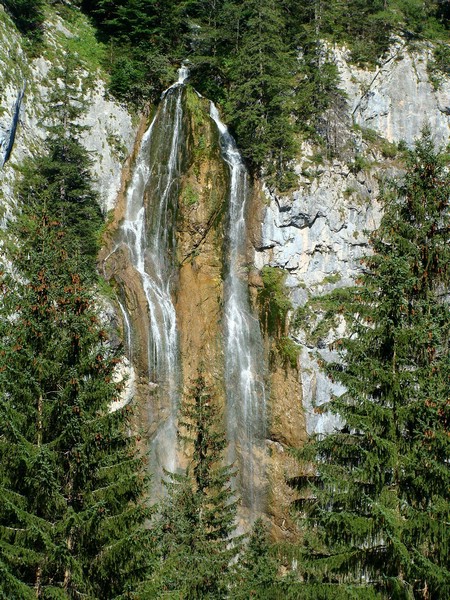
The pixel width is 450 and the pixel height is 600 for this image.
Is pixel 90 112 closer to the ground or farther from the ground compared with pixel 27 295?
farther from the ground

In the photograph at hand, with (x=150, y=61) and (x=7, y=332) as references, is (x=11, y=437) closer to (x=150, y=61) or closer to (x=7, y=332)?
(x=7, y=332)

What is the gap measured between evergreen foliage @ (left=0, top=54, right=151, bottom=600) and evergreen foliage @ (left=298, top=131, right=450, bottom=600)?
3037 millimetres

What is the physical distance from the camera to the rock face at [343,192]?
27.3 meters

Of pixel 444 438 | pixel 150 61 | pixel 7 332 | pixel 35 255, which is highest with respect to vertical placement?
pixel 150 61

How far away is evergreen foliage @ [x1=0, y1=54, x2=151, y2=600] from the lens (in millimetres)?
8867

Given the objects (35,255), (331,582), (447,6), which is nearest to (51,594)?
(331,582)

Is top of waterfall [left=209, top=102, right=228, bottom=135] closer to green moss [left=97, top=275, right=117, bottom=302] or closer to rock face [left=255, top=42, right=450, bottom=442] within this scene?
rock face [left=255, top=42, right=450, bottom=442]

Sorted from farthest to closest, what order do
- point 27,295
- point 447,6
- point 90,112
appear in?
point 447,6, point 90,112, point 27,295

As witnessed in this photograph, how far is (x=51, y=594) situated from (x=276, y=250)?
68.6ft

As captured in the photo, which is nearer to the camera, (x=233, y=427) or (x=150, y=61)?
(x=233, y=427)

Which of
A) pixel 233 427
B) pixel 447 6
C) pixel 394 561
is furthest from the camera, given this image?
pixel 447 6

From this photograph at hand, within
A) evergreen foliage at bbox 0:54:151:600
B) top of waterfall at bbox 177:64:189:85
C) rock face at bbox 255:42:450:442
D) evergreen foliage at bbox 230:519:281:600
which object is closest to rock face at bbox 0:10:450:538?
rock face at bbox 255:42:450:442

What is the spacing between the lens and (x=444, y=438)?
8.68 meters

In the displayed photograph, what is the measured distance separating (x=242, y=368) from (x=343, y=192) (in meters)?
10.4
